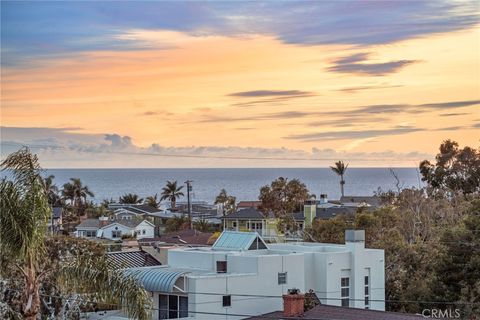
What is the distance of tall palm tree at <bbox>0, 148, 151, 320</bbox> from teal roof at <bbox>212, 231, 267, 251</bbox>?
22.6 metres

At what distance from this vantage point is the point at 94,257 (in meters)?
18.1

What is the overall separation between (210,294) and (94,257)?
15.0 m

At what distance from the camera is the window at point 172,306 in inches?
1291

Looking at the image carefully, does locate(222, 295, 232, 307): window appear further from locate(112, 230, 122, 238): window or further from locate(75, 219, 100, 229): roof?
locate(75, 219, 100, 229): roof

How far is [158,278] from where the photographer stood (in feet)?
109

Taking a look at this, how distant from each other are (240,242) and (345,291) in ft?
17.9

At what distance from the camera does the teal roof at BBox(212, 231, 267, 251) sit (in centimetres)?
4050

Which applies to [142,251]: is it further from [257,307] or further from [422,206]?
[422,206]

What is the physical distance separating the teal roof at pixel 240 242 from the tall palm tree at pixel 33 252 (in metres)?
22.6

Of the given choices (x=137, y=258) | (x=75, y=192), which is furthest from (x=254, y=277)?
(x=75, y=192)

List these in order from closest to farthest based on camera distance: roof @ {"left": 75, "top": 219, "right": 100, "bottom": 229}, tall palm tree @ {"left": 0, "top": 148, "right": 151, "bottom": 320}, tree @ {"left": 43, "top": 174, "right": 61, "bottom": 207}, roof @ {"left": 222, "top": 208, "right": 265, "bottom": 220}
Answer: tall palm tree @ {"left": 0, "top": 148, "right": 151, "bottom": 320}
tree @ {"left": 43, "top": 174, "right": 61, "bottom": 207}
roof @ {"left": 222, "top": 208, "right": 265, "bottom": 220}
roof @ {"left": 75, "top": 219, "right": 100, "bottom": 229}

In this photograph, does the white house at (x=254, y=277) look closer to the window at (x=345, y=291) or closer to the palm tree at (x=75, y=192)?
the window at (x=345, y=291)

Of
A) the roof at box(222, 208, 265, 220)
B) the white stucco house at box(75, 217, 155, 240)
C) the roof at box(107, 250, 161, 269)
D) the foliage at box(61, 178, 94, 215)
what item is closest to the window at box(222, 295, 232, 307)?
the roof at box(107, 250, 161, 269)

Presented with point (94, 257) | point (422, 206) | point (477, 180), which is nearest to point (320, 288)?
point (94, 257)
